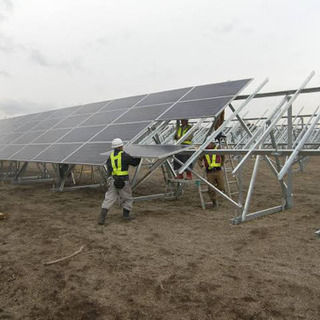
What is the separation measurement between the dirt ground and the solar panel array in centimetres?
167

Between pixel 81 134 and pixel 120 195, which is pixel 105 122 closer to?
pixel 81 134

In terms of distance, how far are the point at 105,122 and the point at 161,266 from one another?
20.5 ft

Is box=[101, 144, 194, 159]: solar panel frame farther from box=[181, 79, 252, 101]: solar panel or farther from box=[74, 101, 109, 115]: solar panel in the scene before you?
box=[74, 101, 109, 115]: solar panel

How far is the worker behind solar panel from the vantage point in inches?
265

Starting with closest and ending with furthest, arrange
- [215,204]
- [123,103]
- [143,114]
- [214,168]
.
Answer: [215,204] → [214,168] → [143,114] → [123,103]

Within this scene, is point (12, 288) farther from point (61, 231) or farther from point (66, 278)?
point (61, 231)

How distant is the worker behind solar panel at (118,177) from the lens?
6.74m

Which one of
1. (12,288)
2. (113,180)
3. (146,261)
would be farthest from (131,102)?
(12,288)

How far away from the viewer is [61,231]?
6309mm

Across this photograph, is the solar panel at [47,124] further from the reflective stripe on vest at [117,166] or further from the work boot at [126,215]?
the work boot at [126,215]

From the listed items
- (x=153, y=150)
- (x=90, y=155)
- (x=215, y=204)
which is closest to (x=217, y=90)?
(x=153, y=150)

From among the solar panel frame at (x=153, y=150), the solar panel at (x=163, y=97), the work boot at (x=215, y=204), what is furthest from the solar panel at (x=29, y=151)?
the work boot at (x=215, y=204)

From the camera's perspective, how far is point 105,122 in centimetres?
997

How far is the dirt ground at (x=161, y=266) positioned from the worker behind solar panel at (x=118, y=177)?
416mm
